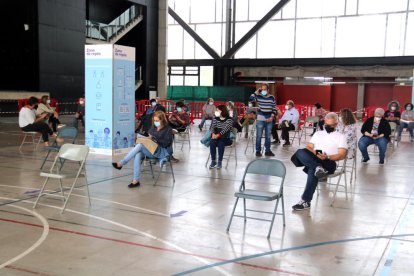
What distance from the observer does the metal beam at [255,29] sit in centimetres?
3347

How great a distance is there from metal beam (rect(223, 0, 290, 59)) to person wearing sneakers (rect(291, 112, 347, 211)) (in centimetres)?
2807

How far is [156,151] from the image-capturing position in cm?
808

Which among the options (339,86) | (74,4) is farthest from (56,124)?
(339,86)

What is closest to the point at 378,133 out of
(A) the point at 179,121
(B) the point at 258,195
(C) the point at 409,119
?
(A) the point at 179,121

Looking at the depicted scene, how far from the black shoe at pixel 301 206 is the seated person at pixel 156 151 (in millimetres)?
2457

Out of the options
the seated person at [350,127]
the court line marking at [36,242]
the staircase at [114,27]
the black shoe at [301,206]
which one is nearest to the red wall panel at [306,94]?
the staircase at [114,27]

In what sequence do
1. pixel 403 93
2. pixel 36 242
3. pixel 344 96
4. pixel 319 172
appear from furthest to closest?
pixel 344 96
pixel 403 93
pixel 319 172
pixel 36 242

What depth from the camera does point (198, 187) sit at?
8.23 metres

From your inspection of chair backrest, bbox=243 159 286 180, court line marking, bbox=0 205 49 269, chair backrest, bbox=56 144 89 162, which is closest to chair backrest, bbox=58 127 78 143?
chair backrest, bbox=56 144 89 162

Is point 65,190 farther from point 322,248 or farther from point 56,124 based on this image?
point 56,124

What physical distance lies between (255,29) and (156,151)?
1087 inches

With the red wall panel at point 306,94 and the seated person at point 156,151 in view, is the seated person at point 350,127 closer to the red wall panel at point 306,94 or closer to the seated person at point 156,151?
the seated person at point 156,151

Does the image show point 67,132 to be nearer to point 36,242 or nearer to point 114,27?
point 36,242

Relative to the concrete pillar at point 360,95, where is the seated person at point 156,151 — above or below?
below
